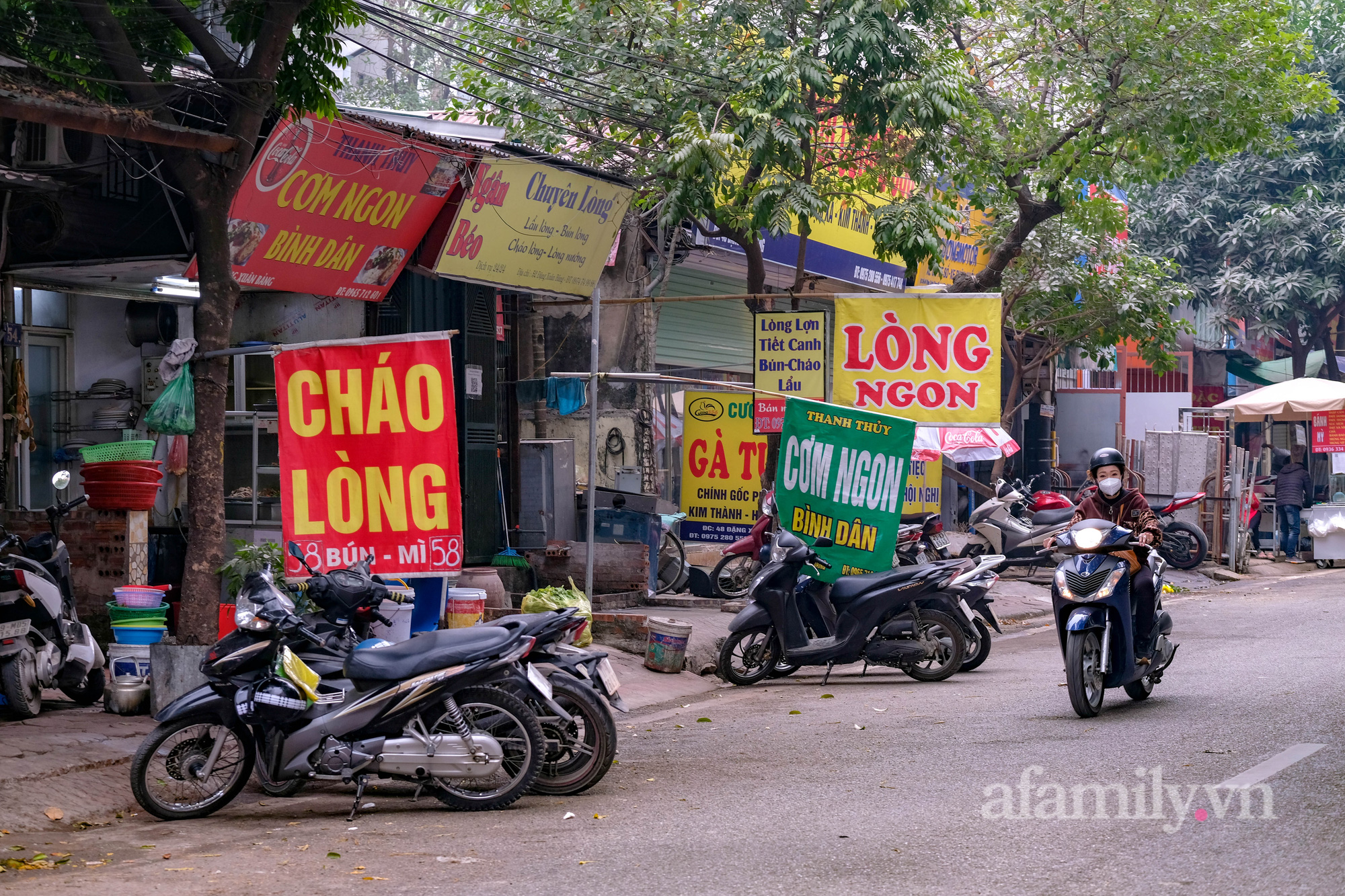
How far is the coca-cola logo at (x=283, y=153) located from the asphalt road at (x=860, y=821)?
5129 mm

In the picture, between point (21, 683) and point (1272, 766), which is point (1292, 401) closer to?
point (1272, 766)

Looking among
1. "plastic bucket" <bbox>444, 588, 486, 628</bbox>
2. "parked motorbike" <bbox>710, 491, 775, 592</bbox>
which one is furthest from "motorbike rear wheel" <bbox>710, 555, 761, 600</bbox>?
"plastic bucket" <bbox>444, 588, 486, 628</bbox>

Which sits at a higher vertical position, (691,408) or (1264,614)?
(691,408)

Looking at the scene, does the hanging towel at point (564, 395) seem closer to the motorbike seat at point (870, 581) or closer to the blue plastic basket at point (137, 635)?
the motorbike seat at point (870, 581)

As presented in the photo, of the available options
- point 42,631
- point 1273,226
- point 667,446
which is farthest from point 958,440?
point 1273,226

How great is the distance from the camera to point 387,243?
12.1 meters

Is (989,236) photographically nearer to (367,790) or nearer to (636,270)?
(636,270)

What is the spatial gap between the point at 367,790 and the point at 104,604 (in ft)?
12.7

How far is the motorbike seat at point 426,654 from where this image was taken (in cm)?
650

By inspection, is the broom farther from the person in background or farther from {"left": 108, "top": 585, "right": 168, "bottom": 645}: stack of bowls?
the person in background

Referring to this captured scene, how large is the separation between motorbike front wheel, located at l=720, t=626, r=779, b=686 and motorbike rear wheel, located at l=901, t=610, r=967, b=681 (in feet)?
3.51

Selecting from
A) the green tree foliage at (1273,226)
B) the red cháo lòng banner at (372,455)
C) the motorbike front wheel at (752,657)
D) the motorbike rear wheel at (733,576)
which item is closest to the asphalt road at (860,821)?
the motorbike front wheel at (752,657)

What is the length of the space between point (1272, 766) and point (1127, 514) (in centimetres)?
269

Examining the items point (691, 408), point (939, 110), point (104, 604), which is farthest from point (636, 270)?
point (104, 604)
